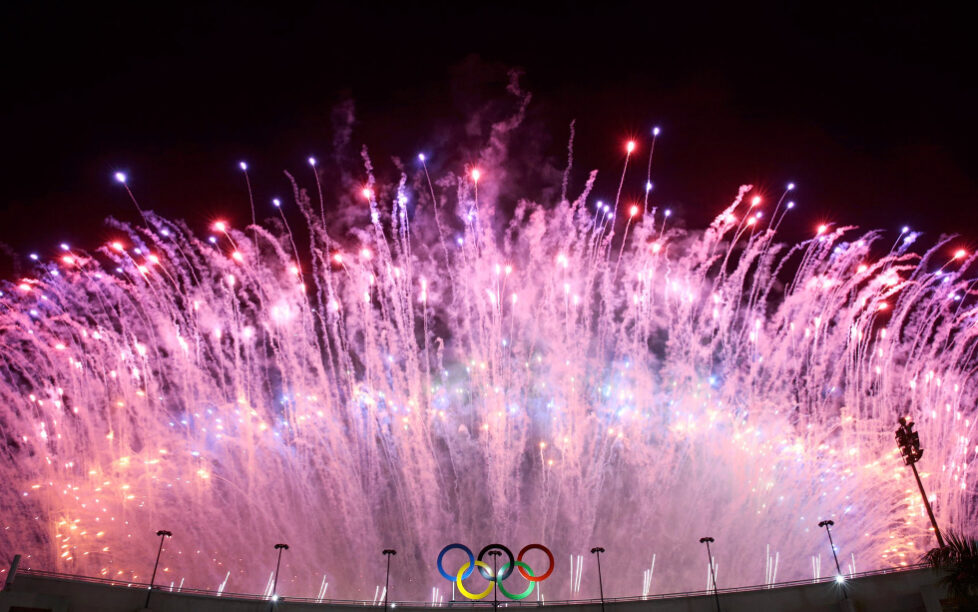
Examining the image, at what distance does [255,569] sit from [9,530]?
19.0 m

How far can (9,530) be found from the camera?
155ft

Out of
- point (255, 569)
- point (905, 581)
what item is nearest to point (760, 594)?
point (905, 581)

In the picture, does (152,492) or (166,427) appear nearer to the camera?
(166,427)

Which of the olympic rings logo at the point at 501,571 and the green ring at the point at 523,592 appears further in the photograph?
the olympic rings logo at the point at 501,571

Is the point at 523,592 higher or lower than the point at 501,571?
lower

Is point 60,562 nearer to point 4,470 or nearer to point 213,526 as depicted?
point 4,470

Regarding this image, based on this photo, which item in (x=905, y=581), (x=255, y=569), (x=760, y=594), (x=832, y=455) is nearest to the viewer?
(x=905, y=581)

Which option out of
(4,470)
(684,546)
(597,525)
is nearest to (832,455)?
(684,546)

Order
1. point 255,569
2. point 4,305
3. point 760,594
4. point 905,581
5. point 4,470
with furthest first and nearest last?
1. point 255,569
2. point 4,470
3. point 4,305
4. point 760,594
5. point 905,581

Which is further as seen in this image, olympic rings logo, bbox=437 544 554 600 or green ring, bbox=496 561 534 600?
olympic rings logo, bbox=437 544 554 600

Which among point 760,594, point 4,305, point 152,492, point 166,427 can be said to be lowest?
point 760,594

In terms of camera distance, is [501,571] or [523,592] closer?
[523,592]

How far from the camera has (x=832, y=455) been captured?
4200 cm

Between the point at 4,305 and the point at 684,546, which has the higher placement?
the point at 4,305
